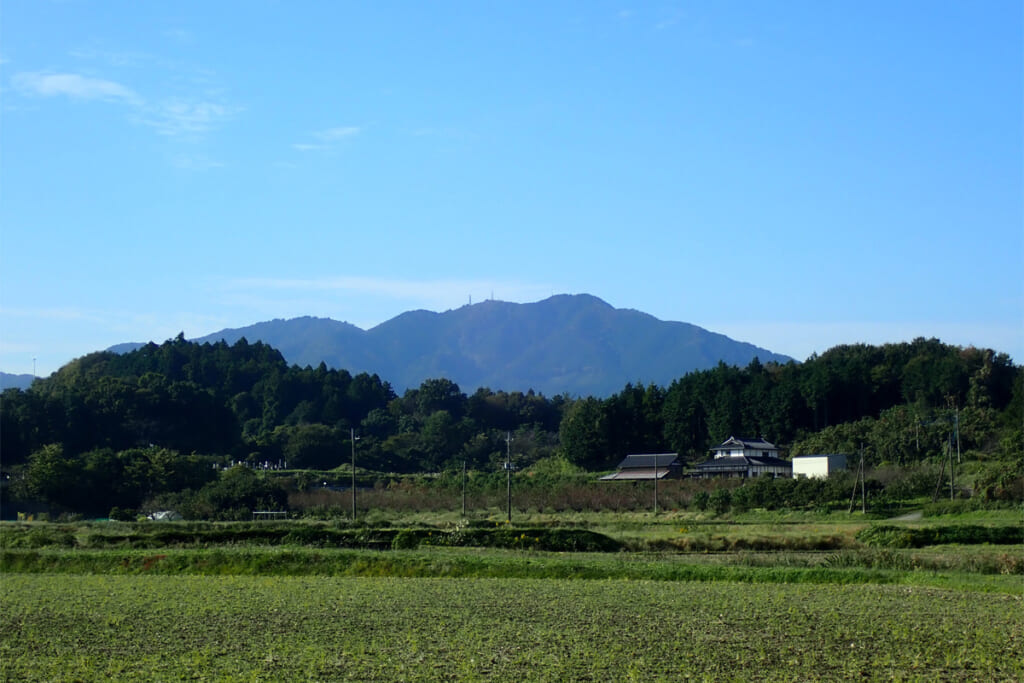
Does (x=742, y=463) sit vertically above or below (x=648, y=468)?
above

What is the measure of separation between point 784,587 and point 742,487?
30632 mm

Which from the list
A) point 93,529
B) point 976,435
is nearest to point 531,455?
point 976,435

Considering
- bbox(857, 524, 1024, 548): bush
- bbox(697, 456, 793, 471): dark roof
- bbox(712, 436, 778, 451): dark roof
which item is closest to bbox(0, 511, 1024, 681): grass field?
bbox(857, 524, 1024, 548): bush

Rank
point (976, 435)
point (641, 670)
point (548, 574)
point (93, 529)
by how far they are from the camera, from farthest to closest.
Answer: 1. point (976, 435)
2. point (93, 529)
3. point (548, 574)
4. point (641, 670)

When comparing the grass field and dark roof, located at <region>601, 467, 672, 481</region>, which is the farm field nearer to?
the grass field

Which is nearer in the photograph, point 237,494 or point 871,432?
point 237,494

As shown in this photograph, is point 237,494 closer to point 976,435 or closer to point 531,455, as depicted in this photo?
point 531,455

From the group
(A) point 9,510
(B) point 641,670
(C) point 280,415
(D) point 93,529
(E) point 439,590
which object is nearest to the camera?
(B) point 641,670

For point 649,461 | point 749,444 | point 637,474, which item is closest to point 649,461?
point 649,461

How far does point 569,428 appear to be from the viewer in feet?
249

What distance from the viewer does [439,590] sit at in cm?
2011

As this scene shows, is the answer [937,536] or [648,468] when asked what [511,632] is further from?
[648,468]

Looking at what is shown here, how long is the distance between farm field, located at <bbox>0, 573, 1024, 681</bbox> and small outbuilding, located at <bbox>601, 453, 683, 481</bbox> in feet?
141

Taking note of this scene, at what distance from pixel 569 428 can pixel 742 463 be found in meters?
15.8
